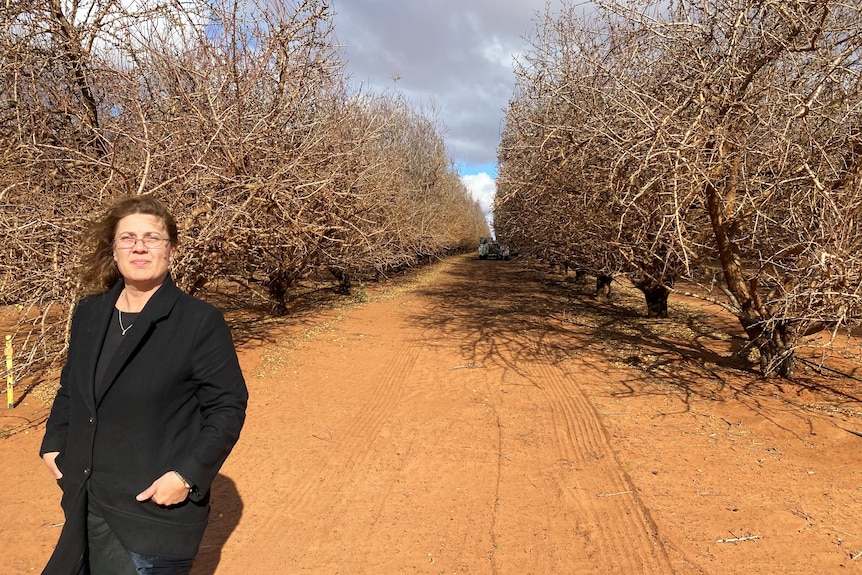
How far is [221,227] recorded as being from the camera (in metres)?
6.72

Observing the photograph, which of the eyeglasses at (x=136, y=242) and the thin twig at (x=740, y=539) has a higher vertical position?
the eyeglasses at (x=136, y=242)

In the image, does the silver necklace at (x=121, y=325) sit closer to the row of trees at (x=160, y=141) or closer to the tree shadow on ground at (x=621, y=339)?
the row of trees at (x=160, y=141)

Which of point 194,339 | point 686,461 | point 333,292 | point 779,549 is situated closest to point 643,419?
point 686,461

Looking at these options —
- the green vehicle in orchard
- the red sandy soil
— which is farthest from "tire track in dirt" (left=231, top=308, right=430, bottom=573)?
the green vehicle in orchard

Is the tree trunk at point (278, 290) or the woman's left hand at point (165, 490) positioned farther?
the tree trunk at point (278, 290)

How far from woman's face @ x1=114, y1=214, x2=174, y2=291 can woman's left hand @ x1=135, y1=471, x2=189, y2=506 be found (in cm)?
68

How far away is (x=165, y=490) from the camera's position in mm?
1665

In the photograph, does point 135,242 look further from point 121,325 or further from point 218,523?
point 218,523

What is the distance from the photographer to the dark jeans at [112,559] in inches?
68.2

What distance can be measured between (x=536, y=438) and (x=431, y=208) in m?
20.1

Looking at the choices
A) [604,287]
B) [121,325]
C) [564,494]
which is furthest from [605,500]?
A: [604,287]

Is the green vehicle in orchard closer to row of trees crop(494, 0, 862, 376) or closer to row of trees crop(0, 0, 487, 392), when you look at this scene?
row of trees crop(0, 0, 487, 392)

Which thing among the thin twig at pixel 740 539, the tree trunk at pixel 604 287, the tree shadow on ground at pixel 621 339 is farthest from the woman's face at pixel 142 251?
the tree trunk at pixel 604 287

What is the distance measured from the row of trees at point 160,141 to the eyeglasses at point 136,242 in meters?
4.25
